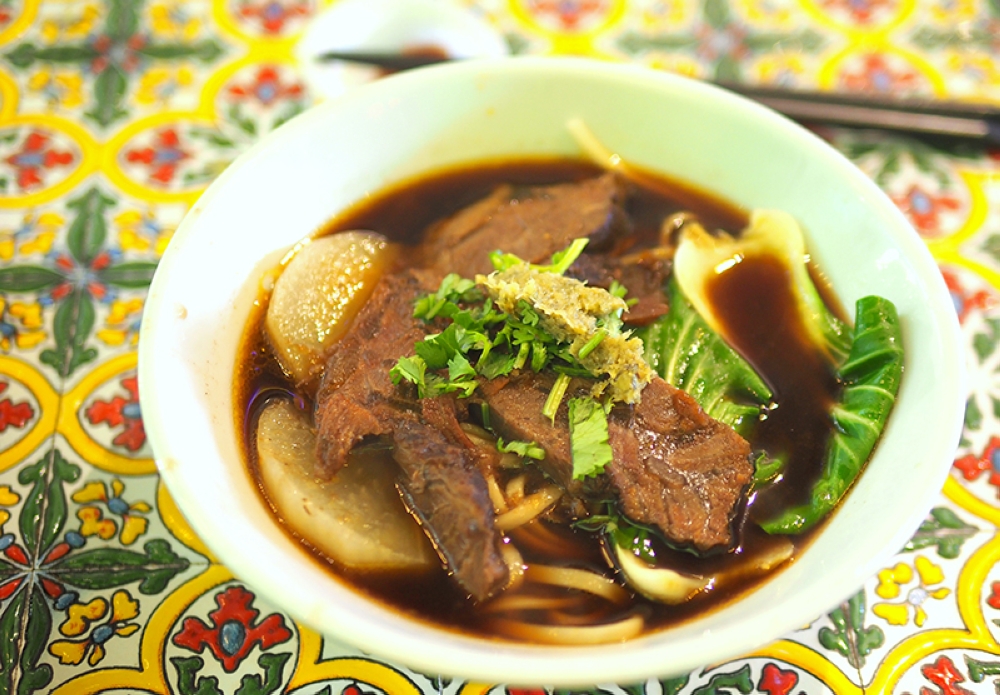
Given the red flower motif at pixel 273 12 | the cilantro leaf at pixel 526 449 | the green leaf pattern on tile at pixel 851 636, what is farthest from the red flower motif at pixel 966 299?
the red flower motif at pixel 273 12

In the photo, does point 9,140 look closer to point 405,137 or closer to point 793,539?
point 405,137

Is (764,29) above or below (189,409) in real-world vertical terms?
above

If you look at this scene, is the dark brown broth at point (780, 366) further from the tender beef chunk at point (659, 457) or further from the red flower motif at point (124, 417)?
the red flower motif at point (124, 417)

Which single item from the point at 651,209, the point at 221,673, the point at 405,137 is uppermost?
the point at 405,137

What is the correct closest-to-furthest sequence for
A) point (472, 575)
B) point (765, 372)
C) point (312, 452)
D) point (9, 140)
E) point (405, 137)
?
point (472, 575)
point (312, 452)
point (765, 372)
point (405, 137)
point (9, 140)

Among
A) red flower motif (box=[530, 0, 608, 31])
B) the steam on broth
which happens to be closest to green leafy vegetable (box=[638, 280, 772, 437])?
the steam on broth

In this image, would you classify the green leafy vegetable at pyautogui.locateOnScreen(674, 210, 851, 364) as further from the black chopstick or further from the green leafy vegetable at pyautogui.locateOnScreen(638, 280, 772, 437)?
the black chopstick

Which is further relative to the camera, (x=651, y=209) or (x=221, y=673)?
(x=651, y=209)

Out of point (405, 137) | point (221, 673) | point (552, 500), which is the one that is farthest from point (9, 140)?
point (552, 500)
